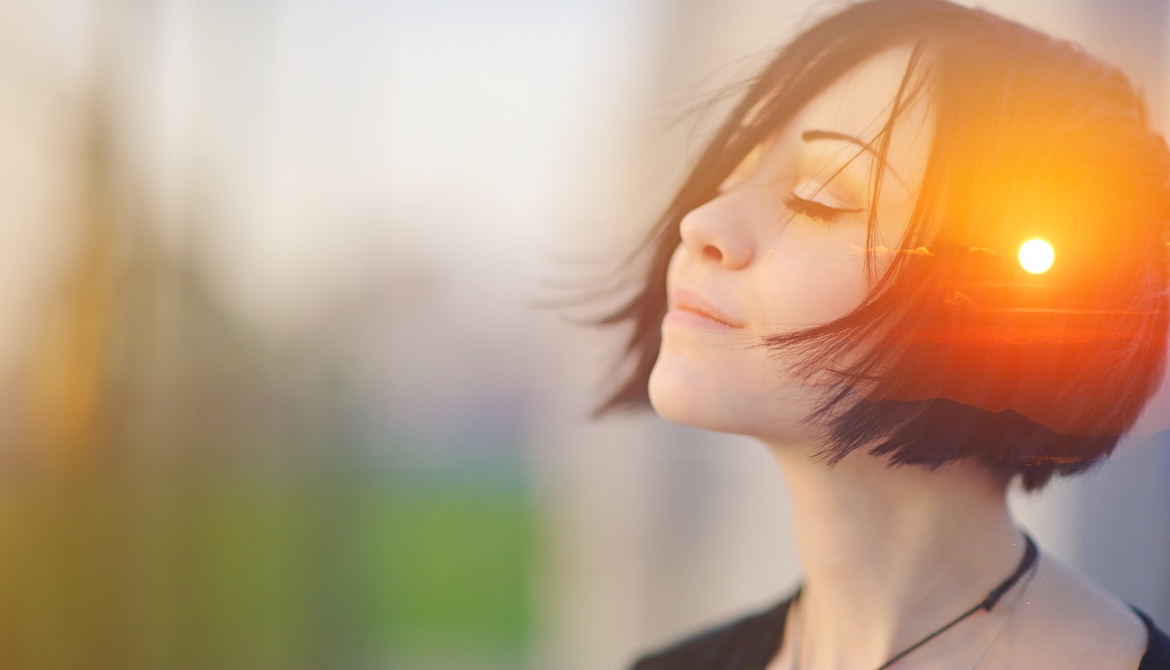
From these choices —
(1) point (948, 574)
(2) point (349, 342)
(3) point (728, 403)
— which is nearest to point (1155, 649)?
(1) point (948, 574)

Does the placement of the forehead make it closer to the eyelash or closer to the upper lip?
the eyelash

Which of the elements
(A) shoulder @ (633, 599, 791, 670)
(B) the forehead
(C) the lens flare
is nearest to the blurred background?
(A) shoulder @ (633, 599, 791, 670)

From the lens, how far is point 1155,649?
3.25 feet

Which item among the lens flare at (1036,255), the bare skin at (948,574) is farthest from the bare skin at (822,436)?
the lens flare at (1036,255)

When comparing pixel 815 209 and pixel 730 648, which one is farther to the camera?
pixel 730 648

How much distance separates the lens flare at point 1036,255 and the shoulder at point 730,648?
20.3 inches

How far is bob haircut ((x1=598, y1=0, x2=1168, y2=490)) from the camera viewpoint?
37.0 inches

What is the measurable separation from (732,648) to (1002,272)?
1.89 ft

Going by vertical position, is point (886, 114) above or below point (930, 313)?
above

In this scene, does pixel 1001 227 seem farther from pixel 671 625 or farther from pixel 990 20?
pixel 671 625

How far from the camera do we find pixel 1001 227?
0.94 meters

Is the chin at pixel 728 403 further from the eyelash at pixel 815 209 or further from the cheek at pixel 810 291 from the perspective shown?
the eyelash at pixel 815 209

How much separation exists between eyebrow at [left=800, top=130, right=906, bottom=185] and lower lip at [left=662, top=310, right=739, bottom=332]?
0.78 ft

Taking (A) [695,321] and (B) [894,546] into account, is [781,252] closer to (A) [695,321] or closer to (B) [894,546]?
(A) [695,321]
